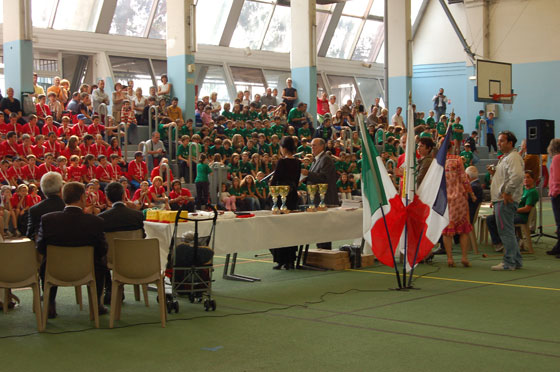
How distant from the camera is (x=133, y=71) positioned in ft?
71.4

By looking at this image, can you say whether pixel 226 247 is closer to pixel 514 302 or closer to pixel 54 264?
pixel 54 264

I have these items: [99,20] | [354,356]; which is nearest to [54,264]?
[354,356]

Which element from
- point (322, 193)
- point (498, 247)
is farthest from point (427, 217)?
point (498, 247)

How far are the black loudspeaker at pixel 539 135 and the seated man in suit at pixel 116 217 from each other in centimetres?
763

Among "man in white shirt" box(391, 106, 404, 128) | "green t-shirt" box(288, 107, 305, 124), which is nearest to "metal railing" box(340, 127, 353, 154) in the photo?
"green t-shirt" box(288, 107, 305, 124)

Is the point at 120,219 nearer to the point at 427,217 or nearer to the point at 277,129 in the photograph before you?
the point at 427,217

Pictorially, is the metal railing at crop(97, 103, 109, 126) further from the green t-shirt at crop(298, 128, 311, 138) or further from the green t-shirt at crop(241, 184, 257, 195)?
the green t-shirt at crop(298, 128, 311, 138)

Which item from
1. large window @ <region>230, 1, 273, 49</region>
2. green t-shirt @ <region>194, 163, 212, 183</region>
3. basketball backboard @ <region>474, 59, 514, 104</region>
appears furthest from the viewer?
large window @ <region>230, 1, 273, 49</region>

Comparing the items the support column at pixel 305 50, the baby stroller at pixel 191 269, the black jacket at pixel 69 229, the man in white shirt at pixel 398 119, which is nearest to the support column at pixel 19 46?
the support column at pixel 305 50

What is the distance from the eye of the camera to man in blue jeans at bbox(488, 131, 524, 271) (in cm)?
863

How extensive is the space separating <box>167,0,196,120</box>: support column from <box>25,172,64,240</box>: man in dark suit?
1111 centimetres

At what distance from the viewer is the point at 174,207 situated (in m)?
13.1

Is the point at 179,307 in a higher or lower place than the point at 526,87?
lower

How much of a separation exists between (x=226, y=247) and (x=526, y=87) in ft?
65.6
